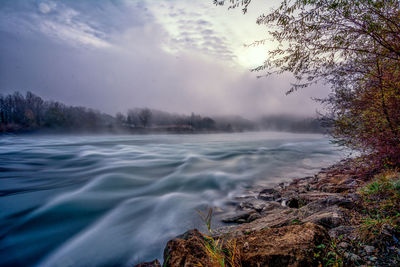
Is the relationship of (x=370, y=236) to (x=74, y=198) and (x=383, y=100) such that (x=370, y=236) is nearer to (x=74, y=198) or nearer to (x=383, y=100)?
(x=383, y=100)

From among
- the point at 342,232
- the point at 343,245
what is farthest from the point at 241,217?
the point at 343,245

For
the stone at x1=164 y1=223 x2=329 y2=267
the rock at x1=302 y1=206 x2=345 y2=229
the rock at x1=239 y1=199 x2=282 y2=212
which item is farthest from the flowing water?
the rock at x1=302 y1=206 x2=345 y2=229

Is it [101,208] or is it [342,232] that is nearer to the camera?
[342,232]

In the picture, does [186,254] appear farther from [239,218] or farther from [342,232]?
[239,218]

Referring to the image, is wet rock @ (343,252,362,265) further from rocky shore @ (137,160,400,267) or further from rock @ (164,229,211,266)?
rock @ (164,229,211,266)

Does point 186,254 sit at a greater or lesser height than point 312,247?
lesser

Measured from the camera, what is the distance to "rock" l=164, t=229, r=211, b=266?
192cm

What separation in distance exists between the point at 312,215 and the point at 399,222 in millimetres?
963

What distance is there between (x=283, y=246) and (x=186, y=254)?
105 centimetres

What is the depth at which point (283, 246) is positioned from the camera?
1.76 m

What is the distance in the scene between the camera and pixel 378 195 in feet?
9.62

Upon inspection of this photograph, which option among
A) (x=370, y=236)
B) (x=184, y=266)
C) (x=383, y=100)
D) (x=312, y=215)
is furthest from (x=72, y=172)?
(x=383, y=100)

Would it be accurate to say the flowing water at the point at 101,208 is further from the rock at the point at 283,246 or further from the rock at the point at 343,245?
the rock at the point at 343,245

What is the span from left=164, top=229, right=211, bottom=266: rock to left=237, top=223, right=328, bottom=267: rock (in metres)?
0.45
